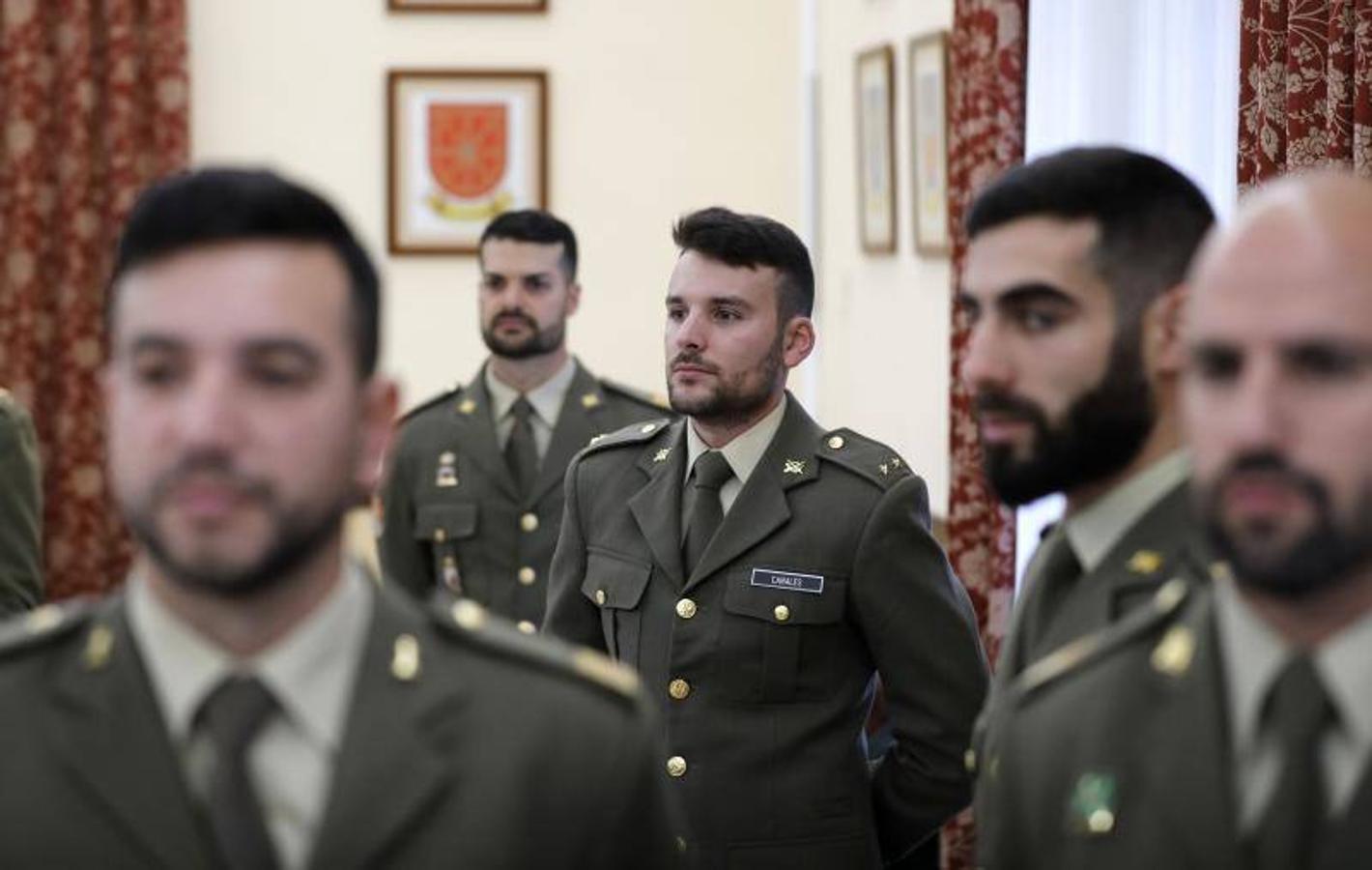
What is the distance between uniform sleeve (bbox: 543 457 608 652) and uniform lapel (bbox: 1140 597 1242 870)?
6.58ft

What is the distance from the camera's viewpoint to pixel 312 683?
1959mm

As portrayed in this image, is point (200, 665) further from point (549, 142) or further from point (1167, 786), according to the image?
point (549, 142)

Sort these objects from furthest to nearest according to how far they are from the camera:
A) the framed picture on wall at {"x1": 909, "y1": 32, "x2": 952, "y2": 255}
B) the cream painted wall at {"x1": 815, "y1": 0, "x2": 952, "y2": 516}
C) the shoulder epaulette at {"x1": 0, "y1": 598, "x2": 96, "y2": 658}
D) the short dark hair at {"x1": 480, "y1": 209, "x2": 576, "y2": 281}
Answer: the cream painted wall at {"x1": 815, "y1": 0, "x2": 952, "y2": 516} → the framed picture on wall at {"x1": 909, "y1": 32, "x2": 952, "y2": 255} → the short dark hair at {"x1": 480, "y1": 209, "x2": 576, "y2": 281} → the shoulder epaulette at {"x1": 0, "y1": 598, "x2": 96, "y2": 658}

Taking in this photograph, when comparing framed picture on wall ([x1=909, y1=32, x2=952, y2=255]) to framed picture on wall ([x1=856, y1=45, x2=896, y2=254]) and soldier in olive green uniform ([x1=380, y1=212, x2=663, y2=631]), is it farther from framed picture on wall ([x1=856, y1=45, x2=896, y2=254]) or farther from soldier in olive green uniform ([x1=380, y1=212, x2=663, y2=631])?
soldier in olive green uniform ([x1=380, y1=212, x2=663, y2=631])

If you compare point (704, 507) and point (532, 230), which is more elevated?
point (532, 230)

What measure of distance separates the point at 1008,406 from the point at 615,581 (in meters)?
1.38

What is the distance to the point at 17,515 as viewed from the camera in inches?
162

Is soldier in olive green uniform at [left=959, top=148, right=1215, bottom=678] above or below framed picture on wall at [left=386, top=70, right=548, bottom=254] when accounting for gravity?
below

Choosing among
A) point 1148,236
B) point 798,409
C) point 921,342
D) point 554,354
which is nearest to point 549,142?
point 921,342

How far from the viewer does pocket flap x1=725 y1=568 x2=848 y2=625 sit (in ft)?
11.9

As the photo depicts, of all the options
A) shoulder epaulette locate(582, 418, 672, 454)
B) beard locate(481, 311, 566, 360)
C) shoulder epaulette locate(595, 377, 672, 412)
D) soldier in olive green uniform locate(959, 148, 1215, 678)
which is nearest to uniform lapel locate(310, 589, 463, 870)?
soldier in olive green uniform locate(959, 148, 1215, 678)

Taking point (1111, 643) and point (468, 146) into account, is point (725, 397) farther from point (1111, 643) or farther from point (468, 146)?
point (468, 146)

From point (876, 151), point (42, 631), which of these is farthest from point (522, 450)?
point (42, 631)

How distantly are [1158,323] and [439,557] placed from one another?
326 centimetres
